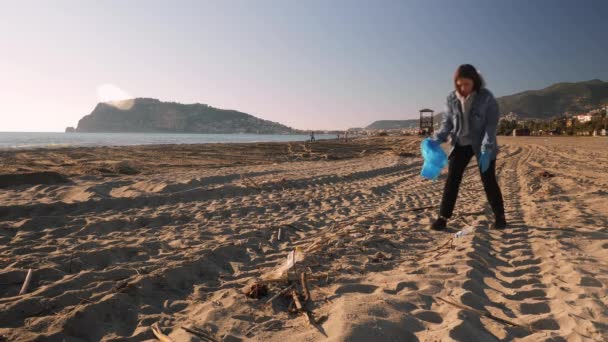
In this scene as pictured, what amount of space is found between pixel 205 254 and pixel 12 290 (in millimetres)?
1475

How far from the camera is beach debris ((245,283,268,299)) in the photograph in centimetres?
241

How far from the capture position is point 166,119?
15975 centimetres

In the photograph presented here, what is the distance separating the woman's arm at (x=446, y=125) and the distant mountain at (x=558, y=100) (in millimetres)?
130110

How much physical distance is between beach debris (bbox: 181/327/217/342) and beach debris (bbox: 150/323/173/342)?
4.8 inches

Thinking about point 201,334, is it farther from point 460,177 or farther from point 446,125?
point 446,125

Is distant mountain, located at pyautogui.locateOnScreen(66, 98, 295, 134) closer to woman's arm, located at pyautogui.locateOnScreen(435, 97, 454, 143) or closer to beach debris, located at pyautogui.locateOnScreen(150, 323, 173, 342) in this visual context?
woman's arm, located at pyautogui.locateOnScreen(435, 97, 454, 143)

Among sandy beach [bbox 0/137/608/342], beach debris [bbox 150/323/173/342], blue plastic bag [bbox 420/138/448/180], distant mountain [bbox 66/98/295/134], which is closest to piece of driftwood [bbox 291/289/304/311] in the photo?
sandy beach [bbox 0/137/608/342]

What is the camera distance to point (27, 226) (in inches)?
167

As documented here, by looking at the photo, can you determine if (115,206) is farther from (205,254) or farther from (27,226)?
(205,254)

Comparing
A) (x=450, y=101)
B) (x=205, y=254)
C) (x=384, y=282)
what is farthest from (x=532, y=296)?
(x=205, y=254)

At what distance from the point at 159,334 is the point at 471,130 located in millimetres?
3595

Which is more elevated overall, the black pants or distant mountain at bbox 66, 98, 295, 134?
distant mountain at bbox 66, 98, 295, 134

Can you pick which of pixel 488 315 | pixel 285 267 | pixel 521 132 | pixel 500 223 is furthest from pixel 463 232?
pixel 521 132

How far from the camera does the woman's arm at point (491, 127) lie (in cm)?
362
